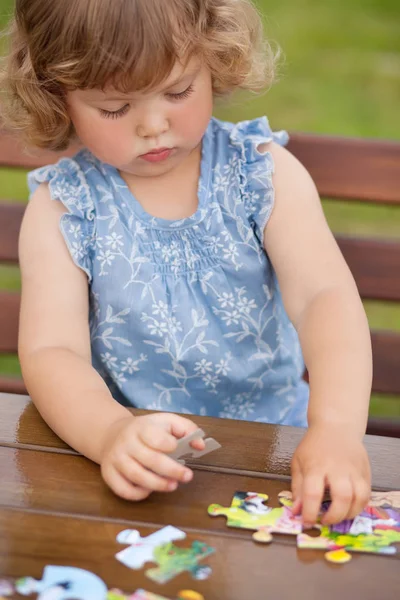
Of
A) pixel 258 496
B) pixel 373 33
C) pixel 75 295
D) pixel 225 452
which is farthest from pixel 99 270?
pixel 373 33

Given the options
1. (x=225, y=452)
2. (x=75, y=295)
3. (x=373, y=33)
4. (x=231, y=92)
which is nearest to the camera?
(x=225, y=452)

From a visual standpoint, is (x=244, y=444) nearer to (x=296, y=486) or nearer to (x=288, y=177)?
(x=296, y=486)

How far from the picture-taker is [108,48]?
4.74 feet

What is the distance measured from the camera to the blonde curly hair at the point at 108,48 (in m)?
1.44

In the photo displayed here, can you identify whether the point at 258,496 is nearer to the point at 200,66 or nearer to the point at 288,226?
the point at 288,226

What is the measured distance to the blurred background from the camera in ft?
12.1

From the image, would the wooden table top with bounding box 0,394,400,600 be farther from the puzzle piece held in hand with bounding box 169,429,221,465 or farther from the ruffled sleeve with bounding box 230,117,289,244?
the ruffled sleeve with bounding box 230,117,289,244

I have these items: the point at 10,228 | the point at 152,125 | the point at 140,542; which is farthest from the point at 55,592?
the point at 10,228

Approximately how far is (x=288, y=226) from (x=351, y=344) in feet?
1.08

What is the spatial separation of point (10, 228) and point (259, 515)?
3.95ft

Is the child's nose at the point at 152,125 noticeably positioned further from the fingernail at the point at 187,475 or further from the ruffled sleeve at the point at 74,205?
the fingernail at the point at 187,475

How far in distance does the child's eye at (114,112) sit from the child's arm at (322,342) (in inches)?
14.9

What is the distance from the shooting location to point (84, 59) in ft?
4.83

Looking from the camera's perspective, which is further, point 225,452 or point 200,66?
point 200,66
